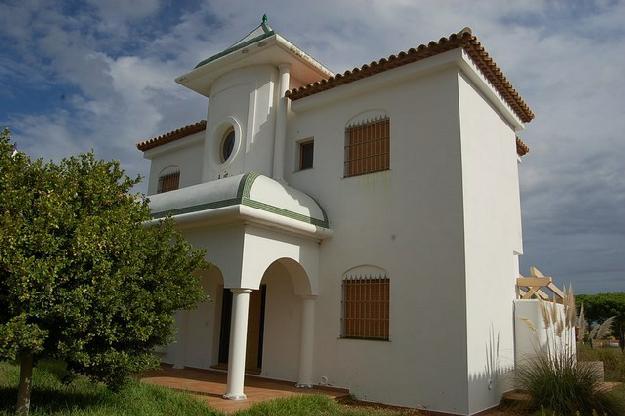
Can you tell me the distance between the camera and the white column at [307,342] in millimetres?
10156

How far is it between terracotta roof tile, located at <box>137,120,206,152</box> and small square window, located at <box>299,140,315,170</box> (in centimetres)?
368

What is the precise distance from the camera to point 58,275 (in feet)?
19.7

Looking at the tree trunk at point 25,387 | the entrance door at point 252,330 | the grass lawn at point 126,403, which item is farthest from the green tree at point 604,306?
the tree trunk at point 25,387

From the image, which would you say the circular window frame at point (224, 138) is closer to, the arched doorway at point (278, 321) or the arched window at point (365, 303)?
the arched doorway at point (278, 321)

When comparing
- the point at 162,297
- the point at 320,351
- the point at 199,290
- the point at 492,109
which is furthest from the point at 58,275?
the point at 492,109

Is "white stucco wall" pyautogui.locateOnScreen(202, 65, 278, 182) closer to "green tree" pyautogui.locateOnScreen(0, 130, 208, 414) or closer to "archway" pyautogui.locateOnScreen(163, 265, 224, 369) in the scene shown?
"archway" pyautogui.locateOnScreen(163, 265, 224, 369)

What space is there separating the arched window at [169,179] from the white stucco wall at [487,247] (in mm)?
9171

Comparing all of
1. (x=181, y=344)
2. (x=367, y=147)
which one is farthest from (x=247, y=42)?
(x=181, y=344)

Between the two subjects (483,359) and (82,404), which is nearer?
(82,404)

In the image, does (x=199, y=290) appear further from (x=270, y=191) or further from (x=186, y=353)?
(x=186, y=353)

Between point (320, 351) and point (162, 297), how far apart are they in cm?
442

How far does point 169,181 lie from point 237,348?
8605 millimetres

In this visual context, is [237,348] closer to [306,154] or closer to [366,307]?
[366,307]

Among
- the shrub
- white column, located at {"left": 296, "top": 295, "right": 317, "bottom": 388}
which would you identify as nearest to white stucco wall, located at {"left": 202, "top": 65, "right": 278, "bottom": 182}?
white column, located at {"left": 296, "top": 295, "right": 317, "bottom": 388}
